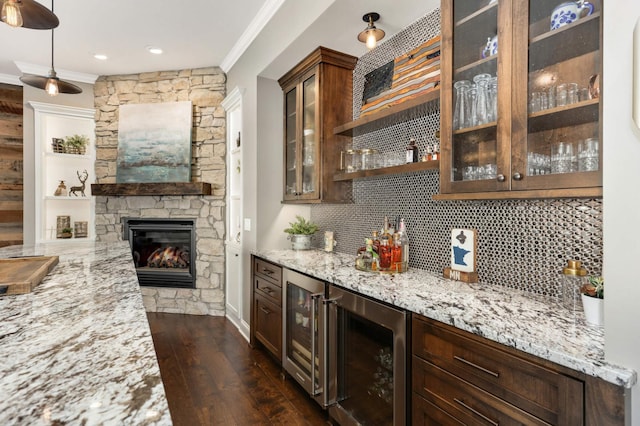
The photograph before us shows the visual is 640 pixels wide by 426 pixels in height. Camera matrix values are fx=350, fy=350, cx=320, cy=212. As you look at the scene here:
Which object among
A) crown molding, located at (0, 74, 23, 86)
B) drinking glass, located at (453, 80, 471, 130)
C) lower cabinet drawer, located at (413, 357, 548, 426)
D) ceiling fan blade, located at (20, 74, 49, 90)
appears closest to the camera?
lower cabinet drawer, located at (413, 357, 548, 426)

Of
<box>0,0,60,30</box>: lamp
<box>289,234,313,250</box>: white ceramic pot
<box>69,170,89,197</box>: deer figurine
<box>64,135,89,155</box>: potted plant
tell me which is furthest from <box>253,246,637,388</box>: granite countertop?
<box>64,135,89,155</box>: potted plant

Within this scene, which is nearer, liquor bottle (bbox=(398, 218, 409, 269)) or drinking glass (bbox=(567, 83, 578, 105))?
drinking glass (bbox=(567, 83, 578, 105))

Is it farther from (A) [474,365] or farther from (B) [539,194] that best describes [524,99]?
(A) [474,365]

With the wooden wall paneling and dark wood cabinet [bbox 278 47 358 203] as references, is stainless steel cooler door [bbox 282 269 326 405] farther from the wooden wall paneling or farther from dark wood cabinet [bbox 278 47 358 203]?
the wooden wall paneling

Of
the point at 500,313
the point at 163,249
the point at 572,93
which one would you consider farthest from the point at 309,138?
the point at 163,249

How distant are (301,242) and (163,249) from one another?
2.44 metres

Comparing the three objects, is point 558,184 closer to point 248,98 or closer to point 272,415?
point 272,415

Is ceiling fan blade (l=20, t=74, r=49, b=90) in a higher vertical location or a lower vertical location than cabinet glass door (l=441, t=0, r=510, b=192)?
higher

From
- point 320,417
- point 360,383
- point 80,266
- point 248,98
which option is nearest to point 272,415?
point 320,417

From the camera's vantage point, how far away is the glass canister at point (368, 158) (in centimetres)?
250

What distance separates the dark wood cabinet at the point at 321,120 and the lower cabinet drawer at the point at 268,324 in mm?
915

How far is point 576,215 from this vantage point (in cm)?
148

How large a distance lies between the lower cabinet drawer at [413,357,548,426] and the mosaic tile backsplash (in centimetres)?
Result: 65

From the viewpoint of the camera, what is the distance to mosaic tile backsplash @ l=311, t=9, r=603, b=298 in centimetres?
150
